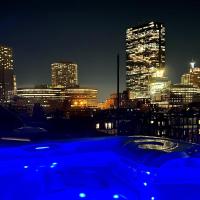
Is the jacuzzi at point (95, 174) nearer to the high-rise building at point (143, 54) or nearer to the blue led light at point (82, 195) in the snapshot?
the blue led light at point (82, 195)

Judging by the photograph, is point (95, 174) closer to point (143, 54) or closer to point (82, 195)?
point (82, 195)

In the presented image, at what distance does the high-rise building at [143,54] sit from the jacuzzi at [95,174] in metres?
118

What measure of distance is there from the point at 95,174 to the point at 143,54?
12347cm

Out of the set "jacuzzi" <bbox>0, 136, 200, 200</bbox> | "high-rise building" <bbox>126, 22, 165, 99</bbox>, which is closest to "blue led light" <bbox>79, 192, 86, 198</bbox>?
"jacuzzi" <bbox>0, 136, 200, 200</bbox>

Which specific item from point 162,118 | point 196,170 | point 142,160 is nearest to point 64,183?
point 142,160

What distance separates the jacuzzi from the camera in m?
1.80

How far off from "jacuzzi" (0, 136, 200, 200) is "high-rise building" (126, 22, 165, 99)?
118195mm

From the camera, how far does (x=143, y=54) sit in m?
124

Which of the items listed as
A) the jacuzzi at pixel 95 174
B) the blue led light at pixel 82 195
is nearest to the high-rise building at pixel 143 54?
the jacuzzi at pixel 95 174

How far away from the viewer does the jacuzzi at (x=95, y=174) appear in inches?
70.7

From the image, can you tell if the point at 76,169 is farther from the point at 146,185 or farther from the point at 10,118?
the point at 10,118

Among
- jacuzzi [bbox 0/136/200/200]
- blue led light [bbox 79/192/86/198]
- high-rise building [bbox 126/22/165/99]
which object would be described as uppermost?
high-rise building [bbox 126/22/165/99]

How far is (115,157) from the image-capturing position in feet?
6.73

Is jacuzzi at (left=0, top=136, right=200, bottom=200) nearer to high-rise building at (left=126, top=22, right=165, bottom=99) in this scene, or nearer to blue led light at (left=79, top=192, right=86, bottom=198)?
blue led light at (left=79, top=192, right=86, bottom=198)
